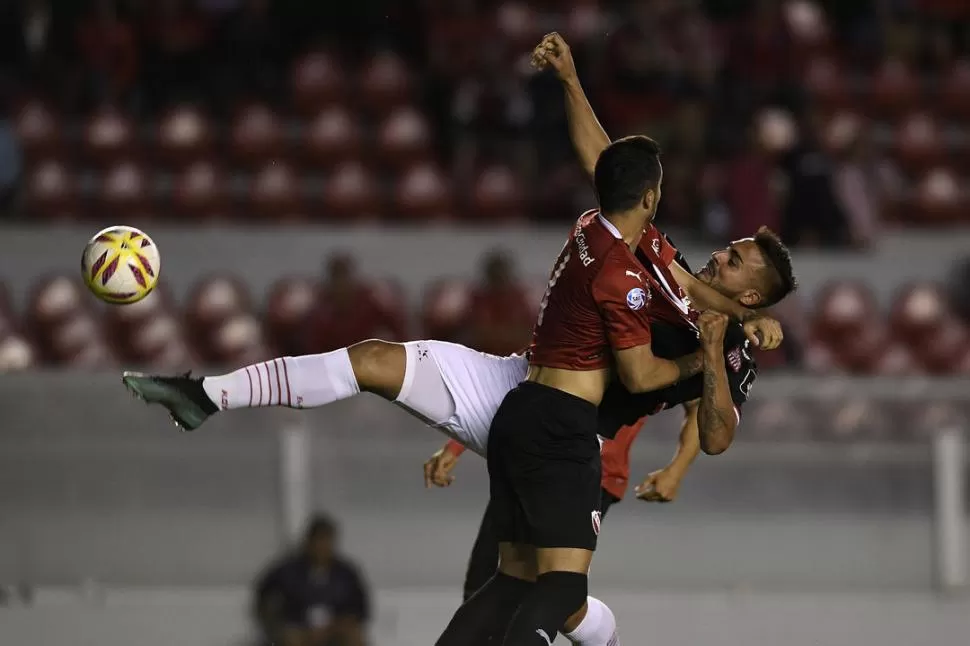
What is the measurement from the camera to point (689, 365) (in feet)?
20.1

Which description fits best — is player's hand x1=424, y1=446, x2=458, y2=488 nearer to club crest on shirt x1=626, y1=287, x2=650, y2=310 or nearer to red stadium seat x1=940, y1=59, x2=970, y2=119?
club crest on shirt x1=626, y1=287, x2=650, y2=310

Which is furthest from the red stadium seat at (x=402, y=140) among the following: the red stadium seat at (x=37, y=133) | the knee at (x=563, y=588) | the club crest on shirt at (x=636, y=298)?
the knee at (x=563, y=588)

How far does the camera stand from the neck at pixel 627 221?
238 inches

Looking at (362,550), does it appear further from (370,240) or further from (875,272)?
(875,272)

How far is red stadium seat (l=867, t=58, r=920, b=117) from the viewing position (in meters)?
14.4

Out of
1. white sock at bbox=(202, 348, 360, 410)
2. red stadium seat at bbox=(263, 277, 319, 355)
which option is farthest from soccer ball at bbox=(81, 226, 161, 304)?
red stadium seat at bbox=(263, 277, 319, 355)

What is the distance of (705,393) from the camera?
607cm

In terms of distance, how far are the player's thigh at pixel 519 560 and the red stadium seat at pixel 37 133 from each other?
28.6 feet

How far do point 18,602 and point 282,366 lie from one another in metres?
4.64

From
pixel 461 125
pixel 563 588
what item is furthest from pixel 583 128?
pixel 461 125

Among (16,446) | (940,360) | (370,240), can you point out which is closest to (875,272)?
(940,360)

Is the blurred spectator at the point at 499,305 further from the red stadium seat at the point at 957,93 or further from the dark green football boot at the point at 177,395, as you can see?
the dark green football boot at the point at 177,395

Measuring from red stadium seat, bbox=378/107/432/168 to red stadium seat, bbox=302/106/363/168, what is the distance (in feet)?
0.82

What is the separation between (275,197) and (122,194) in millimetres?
1249
